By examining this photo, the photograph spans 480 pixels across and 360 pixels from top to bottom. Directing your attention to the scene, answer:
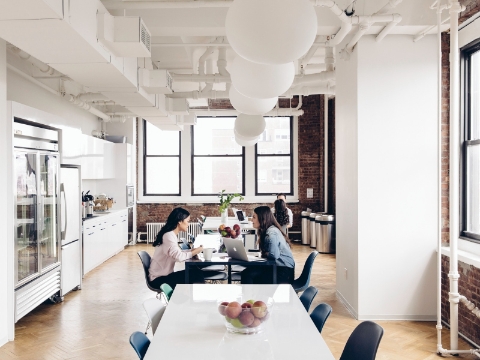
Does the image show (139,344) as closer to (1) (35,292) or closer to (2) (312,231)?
(1) (35,292)

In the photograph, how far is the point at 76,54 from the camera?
407 centimetres

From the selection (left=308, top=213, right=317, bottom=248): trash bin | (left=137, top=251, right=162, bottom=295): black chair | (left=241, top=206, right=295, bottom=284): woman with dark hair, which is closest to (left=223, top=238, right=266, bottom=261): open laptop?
(left=241, top=206, right=295, bottom=284): woman with dark hair

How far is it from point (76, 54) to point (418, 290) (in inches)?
168

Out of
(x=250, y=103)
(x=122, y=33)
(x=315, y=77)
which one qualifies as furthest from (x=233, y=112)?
(x=250, y=103)

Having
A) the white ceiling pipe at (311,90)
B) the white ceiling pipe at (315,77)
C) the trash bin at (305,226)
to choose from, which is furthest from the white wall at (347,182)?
the trash bin at (305,226)

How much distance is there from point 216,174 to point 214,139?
0.89 m

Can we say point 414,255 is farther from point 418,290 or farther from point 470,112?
point 470,112

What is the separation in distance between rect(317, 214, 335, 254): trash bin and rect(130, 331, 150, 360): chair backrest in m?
7.94

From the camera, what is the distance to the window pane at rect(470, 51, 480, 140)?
477cm

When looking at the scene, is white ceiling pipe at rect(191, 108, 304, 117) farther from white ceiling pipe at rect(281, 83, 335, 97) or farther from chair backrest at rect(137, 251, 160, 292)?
chair backrest at rect(137, 251, 160, 292)

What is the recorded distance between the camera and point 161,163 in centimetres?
1198

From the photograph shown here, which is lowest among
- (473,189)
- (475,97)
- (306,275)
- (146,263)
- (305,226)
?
(305,226)

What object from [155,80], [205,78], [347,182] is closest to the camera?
[347,182]

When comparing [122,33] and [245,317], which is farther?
[122,33]
